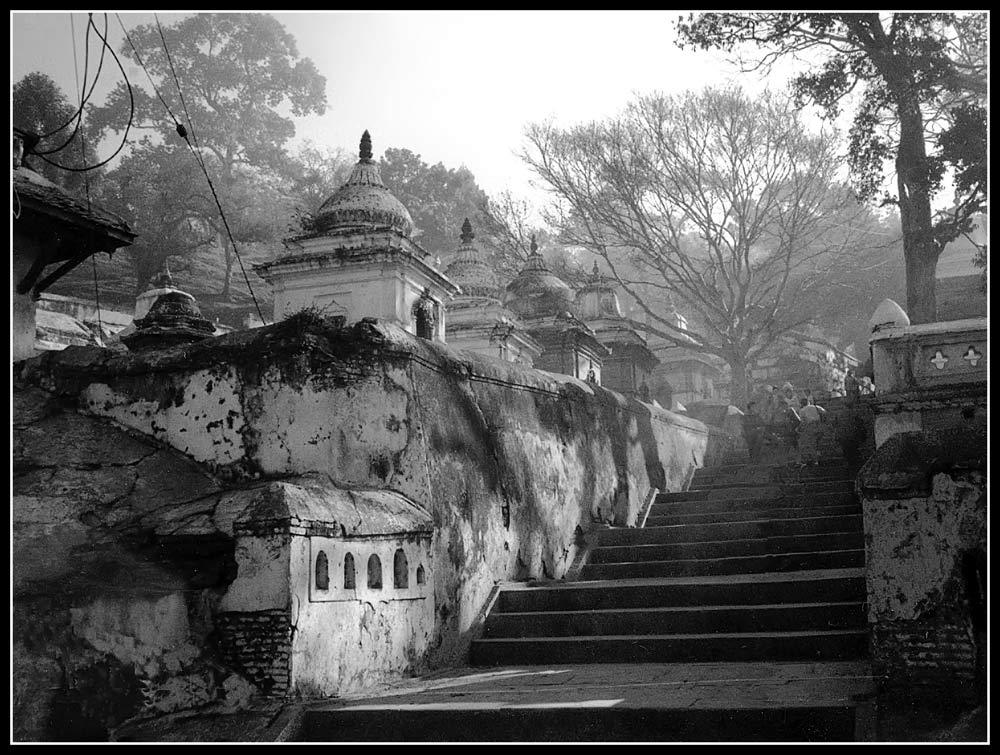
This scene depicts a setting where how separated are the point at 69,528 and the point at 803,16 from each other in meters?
13.9

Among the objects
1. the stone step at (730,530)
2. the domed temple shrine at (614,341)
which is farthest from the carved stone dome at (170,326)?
the domed temple shrine at (614,341)

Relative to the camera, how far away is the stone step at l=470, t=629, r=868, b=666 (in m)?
7.22

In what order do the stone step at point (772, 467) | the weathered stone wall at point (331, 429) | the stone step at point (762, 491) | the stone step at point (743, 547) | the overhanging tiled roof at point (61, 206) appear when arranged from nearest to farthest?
the weathered stone wall at point (331, 429), the overhanging tiled roof at point (61, 206), the stone step at point (743, 547), the stone step at point (762, 491), the stone step at point (772, 467)

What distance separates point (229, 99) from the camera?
38875 mm

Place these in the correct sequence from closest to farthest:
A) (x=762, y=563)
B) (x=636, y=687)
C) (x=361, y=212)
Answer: (x=636, y=687), (x=762, y=563), (x=361, y=212)

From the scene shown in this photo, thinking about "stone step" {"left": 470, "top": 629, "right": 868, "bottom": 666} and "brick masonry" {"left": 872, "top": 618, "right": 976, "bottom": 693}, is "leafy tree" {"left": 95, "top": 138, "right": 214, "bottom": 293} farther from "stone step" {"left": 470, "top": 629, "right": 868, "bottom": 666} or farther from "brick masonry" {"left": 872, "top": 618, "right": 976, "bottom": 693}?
"brick masonry" {"left": 872, "top": 618, "right": 976, "bottom": 693}

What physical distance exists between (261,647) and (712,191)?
22951mm

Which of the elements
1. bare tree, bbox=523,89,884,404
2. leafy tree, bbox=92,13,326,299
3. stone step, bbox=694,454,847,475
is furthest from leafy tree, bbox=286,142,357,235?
stone step, bbox=694,454,847,475

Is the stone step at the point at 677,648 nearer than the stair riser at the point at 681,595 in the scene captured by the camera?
Yes

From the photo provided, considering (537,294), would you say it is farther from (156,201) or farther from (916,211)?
(156,201)

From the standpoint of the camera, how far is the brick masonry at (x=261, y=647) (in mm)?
5980

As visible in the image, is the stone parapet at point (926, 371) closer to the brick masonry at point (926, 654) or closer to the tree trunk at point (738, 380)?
the brick masonry at point (926, 654)

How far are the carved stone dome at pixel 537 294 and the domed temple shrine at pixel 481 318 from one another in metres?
0.73

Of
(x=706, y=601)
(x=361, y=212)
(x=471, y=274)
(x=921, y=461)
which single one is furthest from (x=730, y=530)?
(x=471, y=274)
